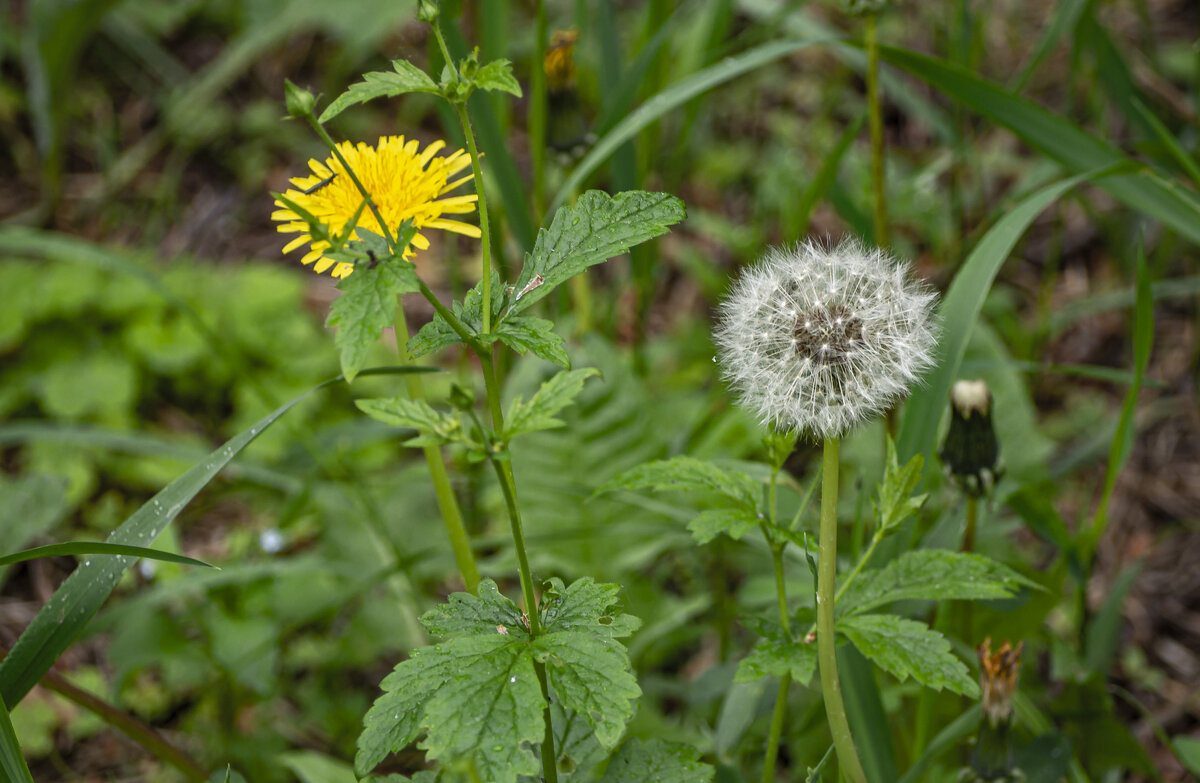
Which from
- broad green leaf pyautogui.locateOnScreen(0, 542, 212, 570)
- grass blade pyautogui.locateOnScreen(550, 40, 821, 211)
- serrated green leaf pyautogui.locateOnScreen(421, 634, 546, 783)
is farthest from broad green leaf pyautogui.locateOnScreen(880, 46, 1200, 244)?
broad green leaf pyautogui.locateOnScreen(0, 542, 212, 570)

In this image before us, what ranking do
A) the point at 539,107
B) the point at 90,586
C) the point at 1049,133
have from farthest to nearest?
the point at 539,107, the point at 1049,133, the point at 90,586

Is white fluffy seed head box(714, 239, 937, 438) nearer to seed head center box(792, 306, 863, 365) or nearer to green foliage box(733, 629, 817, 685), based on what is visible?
seed head center box(792, 306, 863, 365)

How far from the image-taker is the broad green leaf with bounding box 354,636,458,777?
1.00 m

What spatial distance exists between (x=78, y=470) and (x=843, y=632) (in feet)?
8.14

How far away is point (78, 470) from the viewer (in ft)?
9.33

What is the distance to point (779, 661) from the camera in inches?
44.6

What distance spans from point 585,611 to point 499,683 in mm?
139

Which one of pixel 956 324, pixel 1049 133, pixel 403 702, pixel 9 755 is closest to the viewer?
pixel 403 702

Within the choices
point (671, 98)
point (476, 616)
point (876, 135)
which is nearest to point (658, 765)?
point (476, 616)

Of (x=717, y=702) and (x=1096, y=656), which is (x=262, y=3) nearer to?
(x=717, y=702)

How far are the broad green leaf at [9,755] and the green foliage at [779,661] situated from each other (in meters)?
0.86

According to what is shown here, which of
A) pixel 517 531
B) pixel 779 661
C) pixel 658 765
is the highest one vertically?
pixel 517 531

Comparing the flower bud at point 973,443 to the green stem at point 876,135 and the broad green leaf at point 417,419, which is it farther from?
the broad green leaf at point 417,419

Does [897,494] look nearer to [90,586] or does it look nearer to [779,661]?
[779,661]
